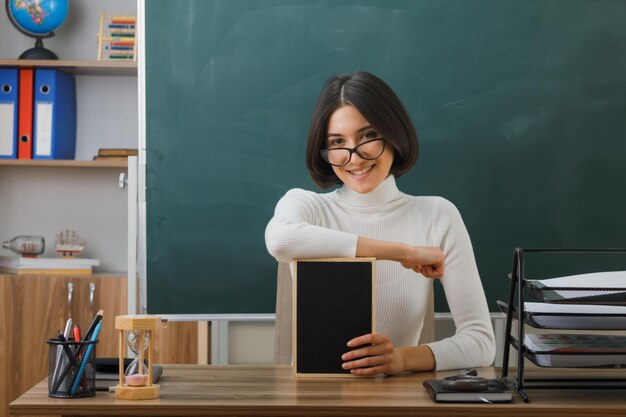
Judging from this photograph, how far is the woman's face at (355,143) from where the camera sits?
2078 millimetres

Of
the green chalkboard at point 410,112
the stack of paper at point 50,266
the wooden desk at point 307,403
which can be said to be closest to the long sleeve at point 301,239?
the wooden desk at point 307,403

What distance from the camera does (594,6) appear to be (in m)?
3.02

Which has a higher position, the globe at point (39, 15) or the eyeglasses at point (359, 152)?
the globe at point (39, 15)

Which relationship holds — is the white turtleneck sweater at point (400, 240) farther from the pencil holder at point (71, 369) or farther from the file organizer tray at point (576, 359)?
the pencil holder at point (71, 369)

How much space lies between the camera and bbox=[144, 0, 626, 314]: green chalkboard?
2984mm

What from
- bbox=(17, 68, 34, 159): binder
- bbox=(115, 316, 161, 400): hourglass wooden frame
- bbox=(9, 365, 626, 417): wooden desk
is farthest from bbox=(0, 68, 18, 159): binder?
bbox=(115, 316, 161, 400): hourglass wooden frame

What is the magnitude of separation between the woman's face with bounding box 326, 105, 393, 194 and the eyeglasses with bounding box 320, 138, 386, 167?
10mm

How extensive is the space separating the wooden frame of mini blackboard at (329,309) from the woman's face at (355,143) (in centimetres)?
51

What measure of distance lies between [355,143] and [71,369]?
2.99 feet

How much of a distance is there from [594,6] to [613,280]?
178 centimetres

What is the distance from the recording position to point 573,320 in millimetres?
1516

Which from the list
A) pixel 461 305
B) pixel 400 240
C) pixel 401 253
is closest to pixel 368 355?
pixel 401 253

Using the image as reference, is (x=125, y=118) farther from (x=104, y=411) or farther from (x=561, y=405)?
(x=561, y=405)

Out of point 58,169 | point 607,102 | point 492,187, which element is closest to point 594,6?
point 607,102
